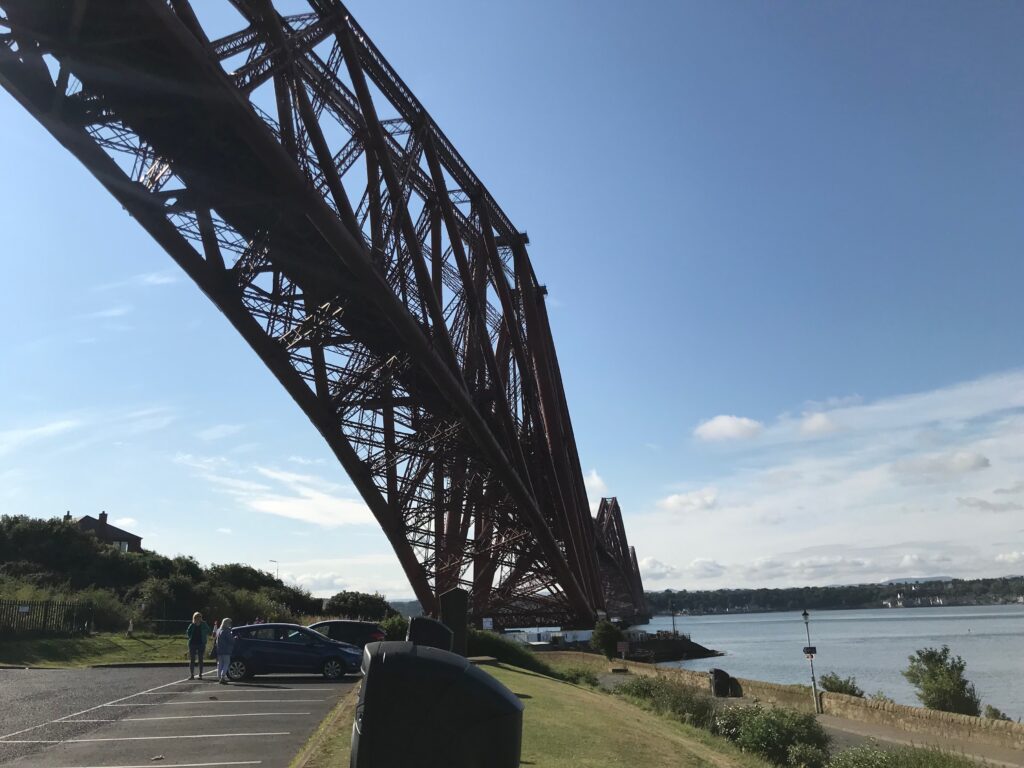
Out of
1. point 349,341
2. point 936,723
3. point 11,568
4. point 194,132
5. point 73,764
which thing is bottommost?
point 936,723

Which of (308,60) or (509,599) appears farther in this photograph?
(509,599)

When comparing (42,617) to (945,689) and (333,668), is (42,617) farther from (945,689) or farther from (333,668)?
(945,689)

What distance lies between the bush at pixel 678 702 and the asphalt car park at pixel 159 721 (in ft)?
27.9

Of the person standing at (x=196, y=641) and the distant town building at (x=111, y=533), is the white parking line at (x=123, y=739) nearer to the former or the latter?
the person standing at (x=196, y=641)

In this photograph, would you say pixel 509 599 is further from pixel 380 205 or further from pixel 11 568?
pixel 11 568

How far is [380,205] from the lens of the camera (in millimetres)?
20047

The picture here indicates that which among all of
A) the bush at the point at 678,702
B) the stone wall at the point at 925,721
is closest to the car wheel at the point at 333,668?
the bush at the point at 678,702

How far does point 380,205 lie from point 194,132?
5.10 m

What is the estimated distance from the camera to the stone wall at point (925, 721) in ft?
50.3

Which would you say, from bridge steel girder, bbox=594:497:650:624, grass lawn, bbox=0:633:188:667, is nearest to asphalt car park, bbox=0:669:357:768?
grass lawn, bbox=0:633:188:667

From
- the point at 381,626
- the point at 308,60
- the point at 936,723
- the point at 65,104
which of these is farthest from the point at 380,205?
the point at 936,723

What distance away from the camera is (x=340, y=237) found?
17.2 m

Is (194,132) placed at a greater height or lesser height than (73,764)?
greater

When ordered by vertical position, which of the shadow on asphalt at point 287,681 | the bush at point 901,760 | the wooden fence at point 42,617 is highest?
the wooden fence at point 42,617
